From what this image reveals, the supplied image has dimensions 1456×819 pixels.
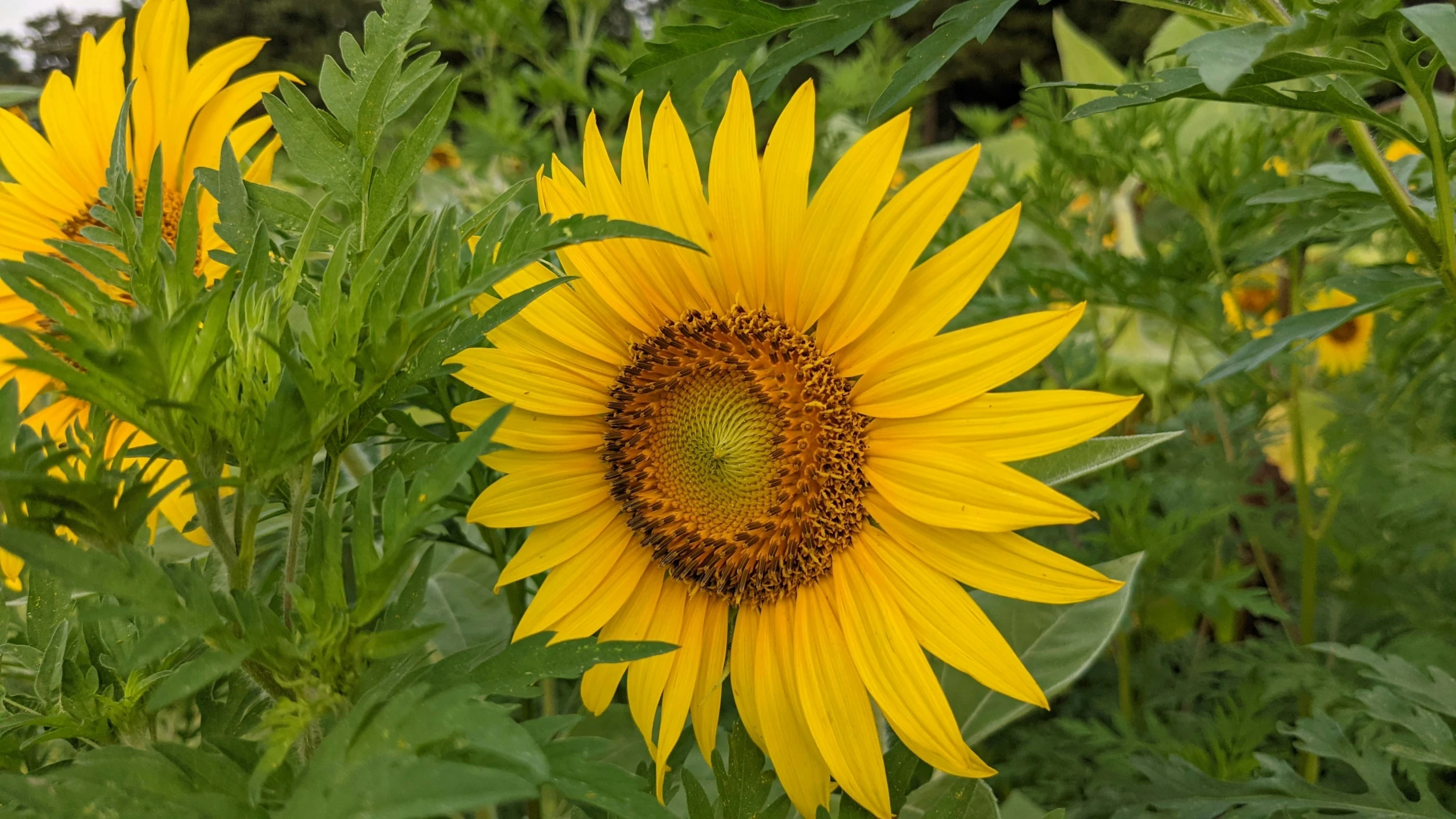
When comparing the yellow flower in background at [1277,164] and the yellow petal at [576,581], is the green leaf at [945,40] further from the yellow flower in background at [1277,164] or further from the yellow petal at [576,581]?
the yellow flower in background at [1277,164]

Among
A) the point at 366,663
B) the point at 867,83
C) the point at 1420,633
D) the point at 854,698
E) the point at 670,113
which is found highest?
the point at 867,83

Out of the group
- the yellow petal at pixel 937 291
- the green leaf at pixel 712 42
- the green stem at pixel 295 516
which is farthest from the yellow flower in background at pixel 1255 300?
the green stem at pixel 295 516

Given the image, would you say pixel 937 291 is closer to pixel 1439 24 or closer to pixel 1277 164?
pixel 1439 24

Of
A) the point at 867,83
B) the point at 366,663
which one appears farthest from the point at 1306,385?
the point at 366,663

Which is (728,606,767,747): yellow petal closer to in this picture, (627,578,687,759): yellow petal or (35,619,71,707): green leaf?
(627,578,687,759): yellow petal

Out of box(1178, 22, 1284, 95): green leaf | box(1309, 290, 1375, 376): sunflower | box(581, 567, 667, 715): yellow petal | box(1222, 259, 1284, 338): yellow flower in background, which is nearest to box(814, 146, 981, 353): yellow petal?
box(1178, 22, 1284, 95): green leaf

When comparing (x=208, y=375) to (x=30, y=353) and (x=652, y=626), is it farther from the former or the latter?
(x=652, y=626)

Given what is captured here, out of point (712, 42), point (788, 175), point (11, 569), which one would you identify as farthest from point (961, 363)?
point (11, 569)
